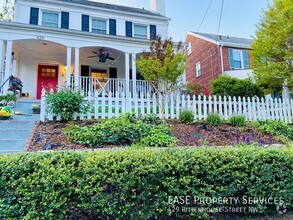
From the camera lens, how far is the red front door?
44.2 ft

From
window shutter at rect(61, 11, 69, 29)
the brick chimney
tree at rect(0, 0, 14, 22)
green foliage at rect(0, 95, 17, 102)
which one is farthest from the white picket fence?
tree at rect(0, 0, 14, 22)

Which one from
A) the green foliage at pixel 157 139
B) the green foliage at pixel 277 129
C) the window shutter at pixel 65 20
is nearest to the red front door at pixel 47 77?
the window shutter at pixel 65 20

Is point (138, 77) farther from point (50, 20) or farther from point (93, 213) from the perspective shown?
point (93, 213)

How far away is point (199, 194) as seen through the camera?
2.84 metres

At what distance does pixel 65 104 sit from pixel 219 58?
41.6ft

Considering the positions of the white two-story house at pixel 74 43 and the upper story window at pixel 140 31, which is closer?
the white two-story house at pixel 74 43

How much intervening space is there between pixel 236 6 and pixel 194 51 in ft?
24.6

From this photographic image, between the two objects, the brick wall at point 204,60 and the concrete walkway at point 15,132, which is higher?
the brick wall at point 204,60

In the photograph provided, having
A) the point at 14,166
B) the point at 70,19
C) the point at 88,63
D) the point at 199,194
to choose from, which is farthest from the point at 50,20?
the point at 199,194

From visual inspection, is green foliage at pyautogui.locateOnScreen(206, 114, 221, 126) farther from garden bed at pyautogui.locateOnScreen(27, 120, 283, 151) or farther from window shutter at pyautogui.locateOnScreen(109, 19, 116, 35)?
window shutter at pyautogui.locateOnScreen(109, 19, 116, 35)

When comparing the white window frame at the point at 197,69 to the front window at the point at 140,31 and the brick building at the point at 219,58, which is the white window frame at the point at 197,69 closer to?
the brick building at the point at 219,58

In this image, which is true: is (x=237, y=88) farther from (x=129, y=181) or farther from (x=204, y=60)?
(x=129, y=181)

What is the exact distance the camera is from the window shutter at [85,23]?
13107 mm

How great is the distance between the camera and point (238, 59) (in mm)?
16922
